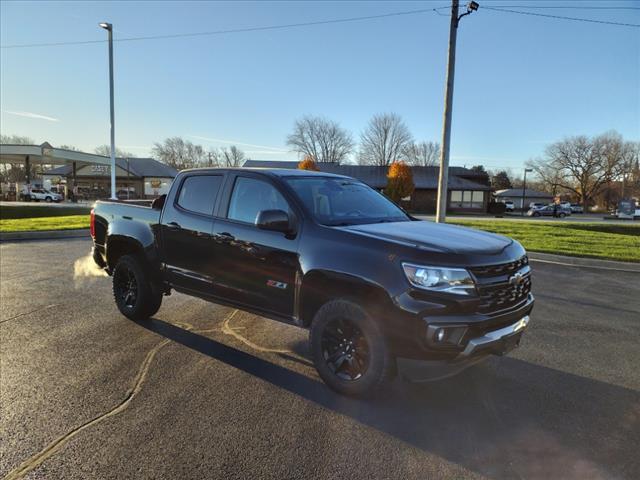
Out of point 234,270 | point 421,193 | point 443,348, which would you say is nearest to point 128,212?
point 234,270

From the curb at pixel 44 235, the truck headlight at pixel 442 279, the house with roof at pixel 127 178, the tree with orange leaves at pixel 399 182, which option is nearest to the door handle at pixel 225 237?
the truck headlight at pixel 442 279

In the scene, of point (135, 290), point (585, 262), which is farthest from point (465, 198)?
point (135, 290)

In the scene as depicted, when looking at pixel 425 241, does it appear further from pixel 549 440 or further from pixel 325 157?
pixel 325 157

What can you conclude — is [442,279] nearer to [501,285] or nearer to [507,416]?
[501,285]

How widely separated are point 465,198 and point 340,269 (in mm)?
50669

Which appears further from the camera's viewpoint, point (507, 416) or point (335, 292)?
point (335, 292)

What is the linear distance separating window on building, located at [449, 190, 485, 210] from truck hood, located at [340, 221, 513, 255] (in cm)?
4889

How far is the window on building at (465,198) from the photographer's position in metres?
50.7

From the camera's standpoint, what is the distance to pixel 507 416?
333 centimetres

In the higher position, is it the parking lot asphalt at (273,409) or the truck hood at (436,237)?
the truck hood at (436,237)

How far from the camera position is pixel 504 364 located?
4383mm

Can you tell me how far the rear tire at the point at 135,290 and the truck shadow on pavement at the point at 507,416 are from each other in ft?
4.71

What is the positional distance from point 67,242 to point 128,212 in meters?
9.51

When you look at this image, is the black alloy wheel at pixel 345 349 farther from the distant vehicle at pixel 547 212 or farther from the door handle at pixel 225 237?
the distant vehicle at pixel 547 212
